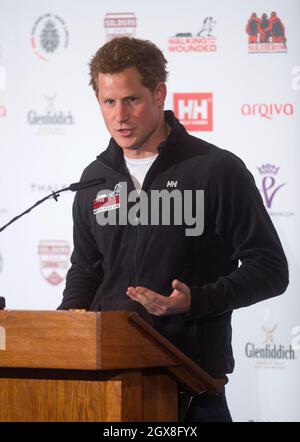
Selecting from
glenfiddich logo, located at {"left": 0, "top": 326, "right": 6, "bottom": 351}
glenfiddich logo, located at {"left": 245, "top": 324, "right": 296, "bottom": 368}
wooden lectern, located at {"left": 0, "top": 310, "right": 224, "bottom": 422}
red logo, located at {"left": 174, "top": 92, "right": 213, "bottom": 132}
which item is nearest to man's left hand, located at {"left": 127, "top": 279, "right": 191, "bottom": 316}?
Result: wooden lectern, located at {"left": 0, "top": 310, "right": 224, "bottom": 422}

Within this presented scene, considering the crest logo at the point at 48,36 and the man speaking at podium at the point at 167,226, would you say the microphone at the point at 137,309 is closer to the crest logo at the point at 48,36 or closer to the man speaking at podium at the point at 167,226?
the man speaking at podium at the point at 167,226

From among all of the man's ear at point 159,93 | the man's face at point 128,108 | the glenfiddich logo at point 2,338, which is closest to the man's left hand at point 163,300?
the glenfiddich logo at point 2,338

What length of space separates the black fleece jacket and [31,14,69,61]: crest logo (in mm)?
1443

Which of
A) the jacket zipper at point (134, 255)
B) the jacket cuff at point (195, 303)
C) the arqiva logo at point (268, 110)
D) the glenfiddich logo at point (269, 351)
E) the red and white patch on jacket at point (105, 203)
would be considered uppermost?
the arqiva logo at point (268, 110)

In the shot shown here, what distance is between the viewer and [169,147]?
311 centimetres

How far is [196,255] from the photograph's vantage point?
2.94m

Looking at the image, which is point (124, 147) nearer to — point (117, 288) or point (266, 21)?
point (117, 288)

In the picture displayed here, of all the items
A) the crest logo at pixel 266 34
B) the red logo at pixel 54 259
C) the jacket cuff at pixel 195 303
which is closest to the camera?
the jacket cuff at pixel 195 303

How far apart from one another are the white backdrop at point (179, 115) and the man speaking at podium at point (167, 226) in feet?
3.46

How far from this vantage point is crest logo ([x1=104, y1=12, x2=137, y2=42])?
438 cm

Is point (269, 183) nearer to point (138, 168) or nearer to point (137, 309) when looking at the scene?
point (138, 168)

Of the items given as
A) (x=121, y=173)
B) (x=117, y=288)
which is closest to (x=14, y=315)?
(x=117, y=288)

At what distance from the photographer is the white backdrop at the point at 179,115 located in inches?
165

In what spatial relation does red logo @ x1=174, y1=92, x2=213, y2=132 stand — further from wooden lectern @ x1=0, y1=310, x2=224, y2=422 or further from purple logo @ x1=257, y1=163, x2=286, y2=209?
wooden lectern @ x1=0, y1=310, x2=224, y2=422
